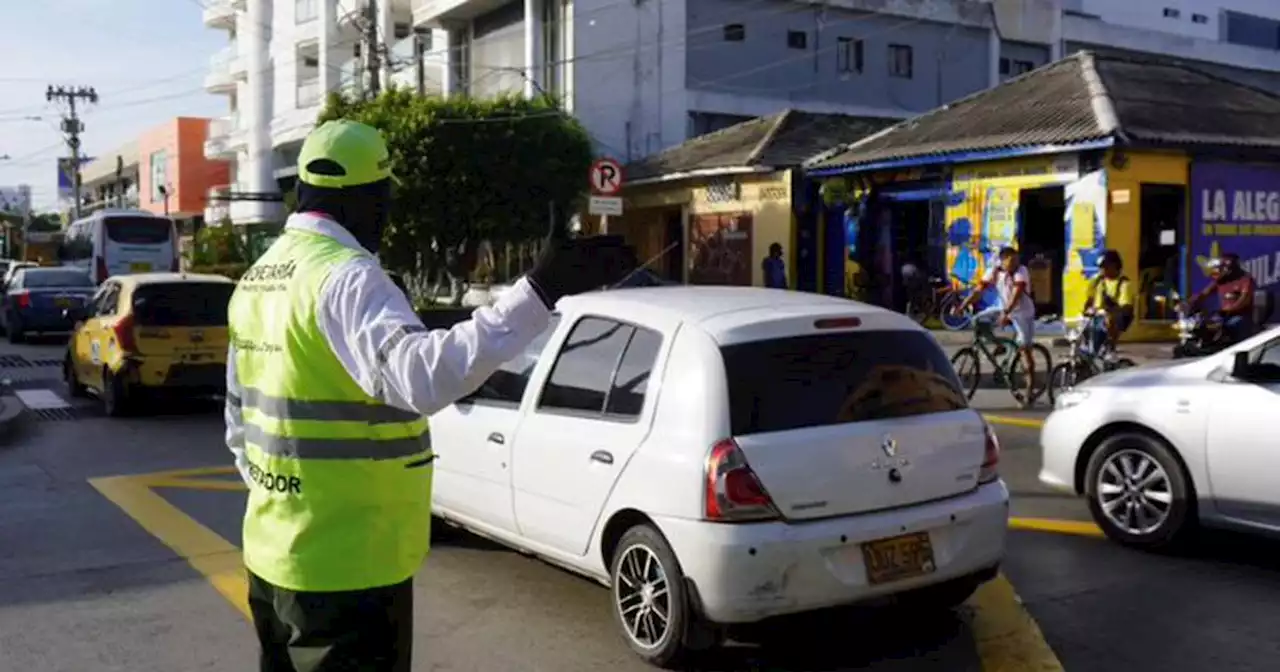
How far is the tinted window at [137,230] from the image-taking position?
3425 centimetres

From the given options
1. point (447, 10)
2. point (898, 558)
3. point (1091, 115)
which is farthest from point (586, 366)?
point (447, 10)

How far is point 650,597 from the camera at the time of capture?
5043mm

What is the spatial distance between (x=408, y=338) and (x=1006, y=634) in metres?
3.80

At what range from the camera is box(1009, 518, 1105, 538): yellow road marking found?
7.41 metres

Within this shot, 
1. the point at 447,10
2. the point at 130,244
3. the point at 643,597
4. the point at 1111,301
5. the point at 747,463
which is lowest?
the point at 643,597

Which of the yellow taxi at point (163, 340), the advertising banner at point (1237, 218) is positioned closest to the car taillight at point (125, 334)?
the yellow taxi at point (163, 340)

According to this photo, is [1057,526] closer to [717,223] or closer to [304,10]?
[717,223]

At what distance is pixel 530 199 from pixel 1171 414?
21.7 metres

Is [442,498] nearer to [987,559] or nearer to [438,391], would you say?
[987,559]

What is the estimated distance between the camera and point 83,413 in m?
13.6

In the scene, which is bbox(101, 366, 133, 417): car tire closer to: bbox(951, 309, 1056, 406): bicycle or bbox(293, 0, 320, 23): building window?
bbox(951, 309, 1056, 406): bicycle

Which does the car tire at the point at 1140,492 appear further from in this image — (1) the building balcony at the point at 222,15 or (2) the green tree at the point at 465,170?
(1) the building balcony at the point at 222,15

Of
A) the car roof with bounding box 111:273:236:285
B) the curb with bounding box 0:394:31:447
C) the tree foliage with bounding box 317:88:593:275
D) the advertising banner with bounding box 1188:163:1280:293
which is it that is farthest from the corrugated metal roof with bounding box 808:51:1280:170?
the curb with bounding box 0:394:31:447

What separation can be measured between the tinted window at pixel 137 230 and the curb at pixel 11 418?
22.6m
